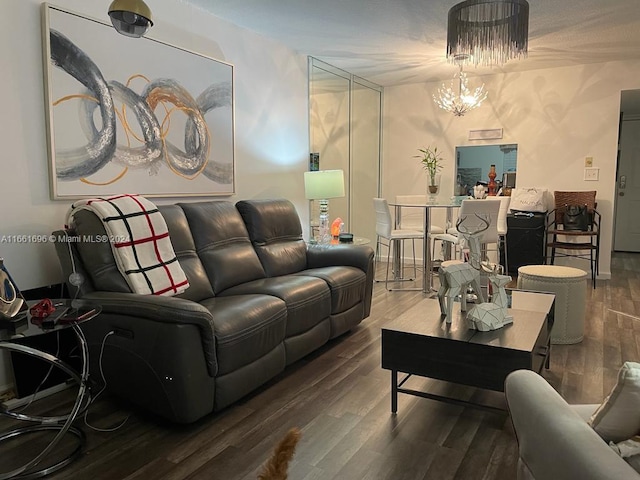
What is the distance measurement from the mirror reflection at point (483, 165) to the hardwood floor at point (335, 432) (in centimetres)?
316

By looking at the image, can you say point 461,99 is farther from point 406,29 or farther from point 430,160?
point 406,29

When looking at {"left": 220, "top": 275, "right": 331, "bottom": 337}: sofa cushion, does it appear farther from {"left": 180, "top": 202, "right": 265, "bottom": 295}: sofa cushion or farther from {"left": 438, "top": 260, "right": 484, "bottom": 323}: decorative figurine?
{"left": 438, "top": 260, "right": 484, "bottom": 323}: decorative figurine

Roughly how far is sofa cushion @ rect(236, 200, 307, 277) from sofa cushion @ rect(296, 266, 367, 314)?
0.24 metres

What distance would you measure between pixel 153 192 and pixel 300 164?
1.90 meters

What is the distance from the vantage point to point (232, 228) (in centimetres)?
329

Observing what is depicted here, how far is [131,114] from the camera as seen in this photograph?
2947 mm

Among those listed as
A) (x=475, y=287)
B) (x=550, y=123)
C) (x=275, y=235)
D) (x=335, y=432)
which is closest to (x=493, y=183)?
(x=550, y=123)

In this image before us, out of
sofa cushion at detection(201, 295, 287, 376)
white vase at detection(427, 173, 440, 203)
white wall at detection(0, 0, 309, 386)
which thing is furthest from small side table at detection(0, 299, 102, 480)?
white vase at detection(427, 173, 440, 203)

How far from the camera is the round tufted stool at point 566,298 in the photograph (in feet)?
10.5

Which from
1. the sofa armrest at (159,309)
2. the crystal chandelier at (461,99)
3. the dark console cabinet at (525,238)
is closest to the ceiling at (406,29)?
the crystal chandelier at (461,99)

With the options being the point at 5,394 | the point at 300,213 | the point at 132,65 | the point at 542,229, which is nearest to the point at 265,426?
the point at 5,394

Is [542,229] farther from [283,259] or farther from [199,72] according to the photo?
[199,72]

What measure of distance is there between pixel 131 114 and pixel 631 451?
9.62 feet

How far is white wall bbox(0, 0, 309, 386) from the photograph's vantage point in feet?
7.82
